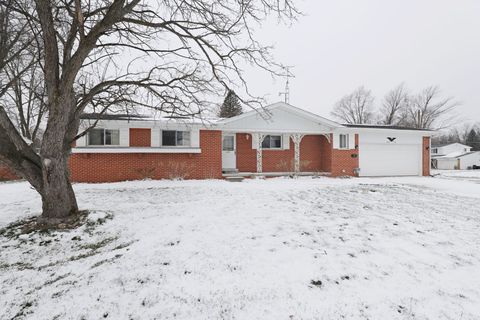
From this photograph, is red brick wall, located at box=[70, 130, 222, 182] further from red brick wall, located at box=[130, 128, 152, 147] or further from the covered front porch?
the covered front porch

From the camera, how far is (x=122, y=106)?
699 centimetres

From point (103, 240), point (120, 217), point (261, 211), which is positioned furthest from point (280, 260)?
point (120, 217)

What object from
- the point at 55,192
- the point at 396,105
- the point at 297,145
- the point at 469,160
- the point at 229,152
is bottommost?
the point at 55,192

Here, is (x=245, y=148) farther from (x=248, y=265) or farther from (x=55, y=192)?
(x=248, y=265)

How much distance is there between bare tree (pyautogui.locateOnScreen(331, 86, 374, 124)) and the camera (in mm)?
48531

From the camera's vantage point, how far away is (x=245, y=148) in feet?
51.6

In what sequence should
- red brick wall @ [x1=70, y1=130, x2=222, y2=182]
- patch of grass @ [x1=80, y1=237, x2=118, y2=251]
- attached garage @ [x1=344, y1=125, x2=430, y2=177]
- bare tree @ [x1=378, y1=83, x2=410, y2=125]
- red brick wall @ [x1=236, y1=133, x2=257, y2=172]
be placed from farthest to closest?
bare tree @ [x1=378, y1=83, x2=410, y2=125] → attached garage @ [x1=344, y1=125, x2=430, y2=177] → red brick wall @ [x1=236, y1=133, x2=257, y2=172] → red brick wall @ [x1=70, y1=130, x2=222, y2=182] → patch of grass @ [x1=80, y1=237, x2=118, y2=251]

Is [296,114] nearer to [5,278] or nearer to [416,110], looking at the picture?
[5,278]

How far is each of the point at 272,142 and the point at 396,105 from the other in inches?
1594

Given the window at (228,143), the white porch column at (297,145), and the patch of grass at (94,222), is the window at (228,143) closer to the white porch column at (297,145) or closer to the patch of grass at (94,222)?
the white porch column at (297,145)

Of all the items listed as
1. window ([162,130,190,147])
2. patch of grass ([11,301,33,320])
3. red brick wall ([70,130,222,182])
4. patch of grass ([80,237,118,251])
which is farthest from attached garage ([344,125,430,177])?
patch of grass ([11,301,33,320])

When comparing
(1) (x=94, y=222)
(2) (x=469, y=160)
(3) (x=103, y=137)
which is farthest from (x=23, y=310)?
(2) (x=469, y=160)

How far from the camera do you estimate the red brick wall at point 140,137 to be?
40.9 ft

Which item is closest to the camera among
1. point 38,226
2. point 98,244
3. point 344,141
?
point 98,244
